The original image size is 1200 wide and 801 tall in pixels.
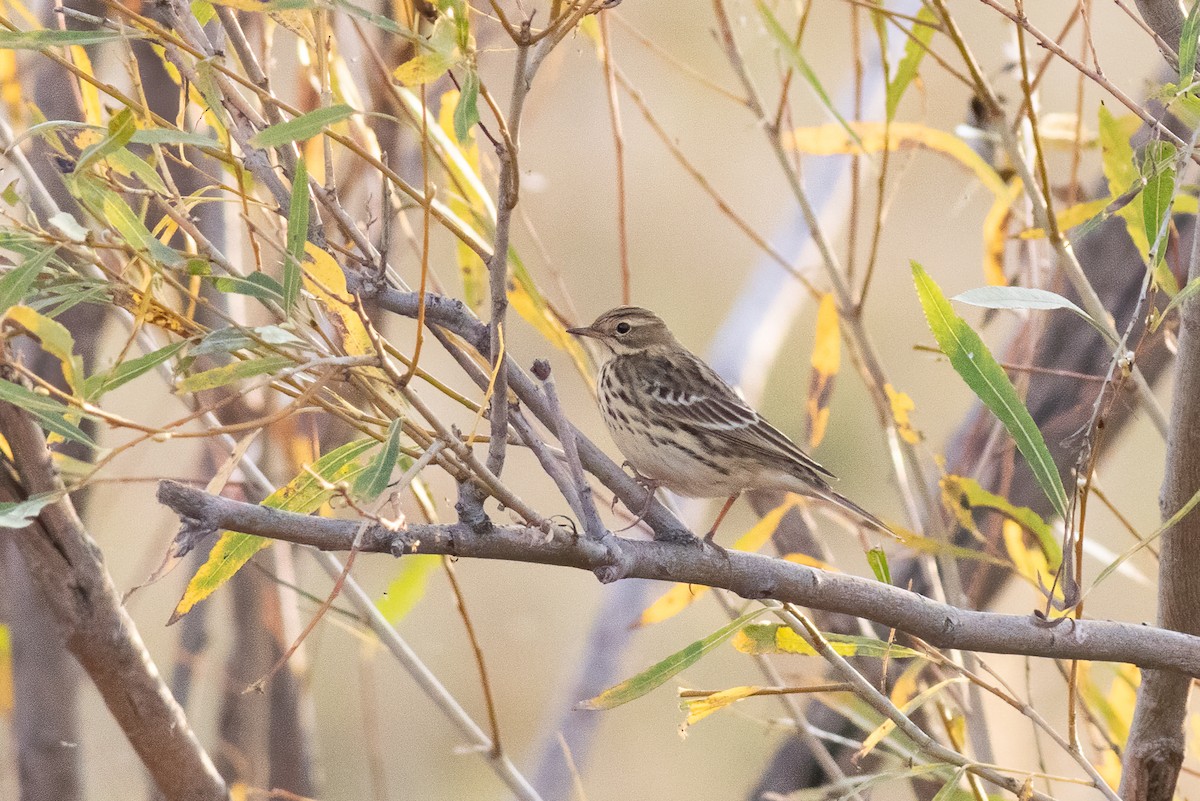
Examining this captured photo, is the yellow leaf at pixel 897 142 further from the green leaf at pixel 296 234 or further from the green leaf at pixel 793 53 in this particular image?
the green leaf at pixel 296 234

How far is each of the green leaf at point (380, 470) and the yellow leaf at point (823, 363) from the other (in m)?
1.40

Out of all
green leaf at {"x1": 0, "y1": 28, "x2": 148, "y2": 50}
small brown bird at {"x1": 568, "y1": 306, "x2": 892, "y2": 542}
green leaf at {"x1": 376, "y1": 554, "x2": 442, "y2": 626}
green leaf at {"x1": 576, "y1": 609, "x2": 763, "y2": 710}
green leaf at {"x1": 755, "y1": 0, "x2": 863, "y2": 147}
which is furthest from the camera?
small brown bird at {"x1": 568, "y1": 306, "x2": 892, "y2": 542}

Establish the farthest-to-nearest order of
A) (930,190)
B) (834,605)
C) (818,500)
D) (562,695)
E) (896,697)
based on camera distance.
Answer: (930,190), (562,695), (818,500), (896,697), (834,605)

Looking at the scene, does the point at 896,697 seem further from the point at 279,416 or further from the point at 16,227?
the point at 16,227

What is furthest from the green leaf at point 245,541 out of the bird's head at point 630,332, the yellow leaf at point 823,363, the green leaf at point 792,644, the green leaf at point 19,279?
the bird's head at point 630,332

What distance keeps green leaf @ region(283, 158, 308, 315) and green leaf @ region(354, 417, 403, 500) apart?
0.19 meters

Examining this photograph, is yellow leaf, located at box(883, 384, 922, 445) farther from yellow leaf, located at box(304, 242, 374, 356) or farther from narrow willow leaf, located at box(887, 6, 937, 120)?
yellow leaf, located at box(304, 242, 374, 356)

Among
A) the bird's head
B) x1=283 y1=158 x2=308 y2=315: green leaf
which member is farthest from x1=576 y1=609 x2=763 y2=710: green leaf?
the bird's head

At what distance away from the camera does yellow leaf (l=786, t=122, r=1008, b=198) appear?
2641 millimetres

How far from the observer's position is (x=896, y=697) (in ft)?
8.07

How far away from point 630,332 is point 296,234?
2.22 meters

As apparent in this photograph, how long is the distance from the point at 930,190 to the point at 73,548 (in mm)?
7730

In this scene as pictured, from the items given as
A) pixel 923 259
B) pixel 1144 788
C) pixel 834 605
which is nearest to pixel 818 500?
pixel 1144 788

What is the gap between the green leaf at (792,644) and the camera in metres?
1.82
